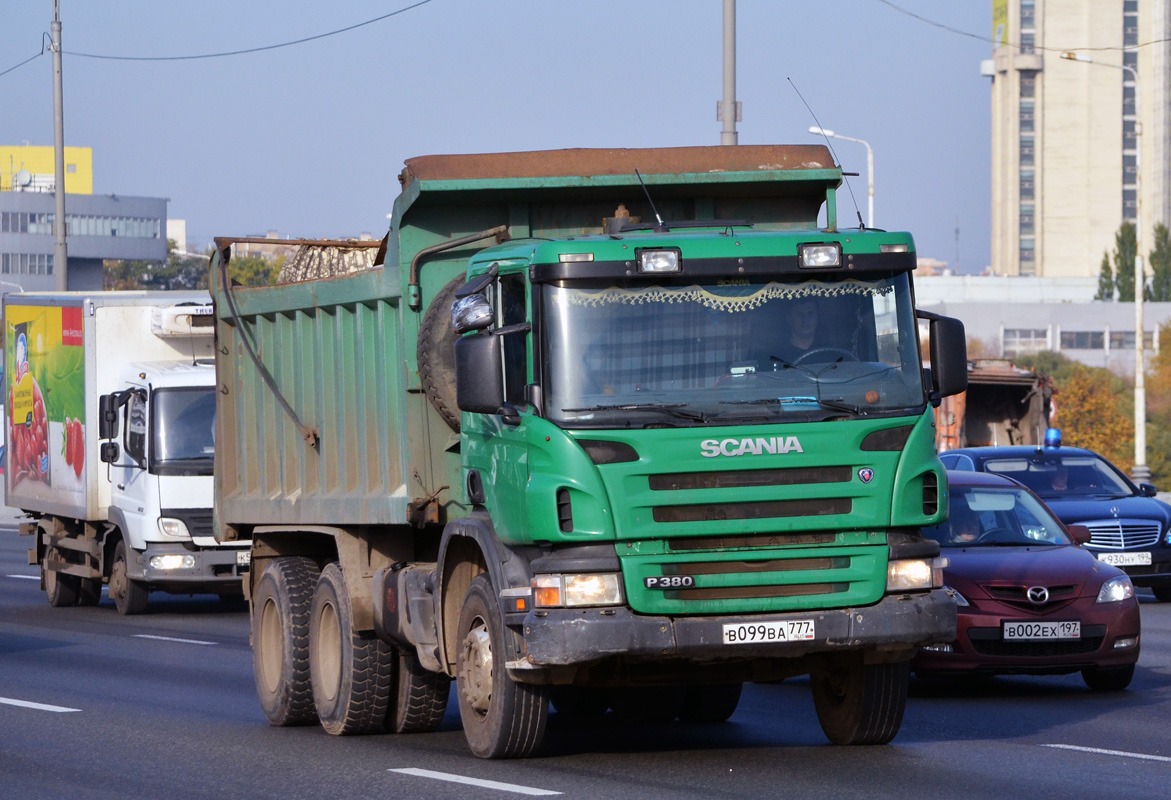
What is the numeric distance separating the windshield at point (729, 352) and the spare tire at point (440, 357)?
3.53 feet

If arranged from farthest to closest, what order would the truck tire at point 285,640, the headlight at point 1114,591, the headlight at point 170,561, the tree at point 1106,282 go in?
the tree at point 1106,282, the headlight at point 170,561, the headlight at point 1114,591, the truck tire at point 285,640

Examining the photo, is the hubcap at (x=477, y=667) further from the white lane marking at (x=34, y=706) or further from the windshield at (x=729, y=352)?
the white lane marking at (x=34, y=706)

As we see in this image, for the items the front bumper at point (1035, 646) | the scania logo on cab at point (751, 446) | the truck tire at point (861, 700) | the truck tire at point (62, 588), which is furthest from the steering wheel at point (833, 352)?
the truck tire at point (62, 588)

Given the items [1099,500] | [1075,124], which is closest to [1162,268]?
[1075,124]

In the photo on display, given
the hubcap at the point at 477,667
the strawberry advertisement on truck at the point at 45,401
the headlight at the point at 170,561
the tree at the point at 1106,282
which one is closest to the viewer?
the hubcap at the point at 477,667

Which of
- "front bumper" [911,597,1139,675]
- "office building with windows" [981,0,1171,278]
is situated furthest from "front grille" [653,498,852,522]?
"office building with windows" [981,0,1171,278]

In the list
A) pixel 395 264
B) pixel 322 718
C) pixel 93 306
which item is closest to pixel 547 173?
pixel 395 264

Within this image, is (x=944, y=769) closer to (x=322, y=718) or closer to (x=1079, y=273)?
(x=322, y=718)

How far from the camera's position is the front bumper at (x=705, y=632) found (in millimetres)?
7953

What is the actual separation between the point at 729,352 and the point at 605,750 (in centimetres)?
249

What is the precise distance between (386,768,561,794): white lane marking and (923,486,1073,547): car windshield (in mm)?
5195

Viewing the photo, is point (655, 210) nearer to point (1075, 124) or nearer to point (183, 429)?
point (183, 429)

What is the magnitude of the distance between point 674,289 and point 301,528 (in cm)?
373

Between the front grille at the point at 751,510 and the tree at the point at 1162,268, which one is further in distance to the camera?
the tree at the point at 1162,268
